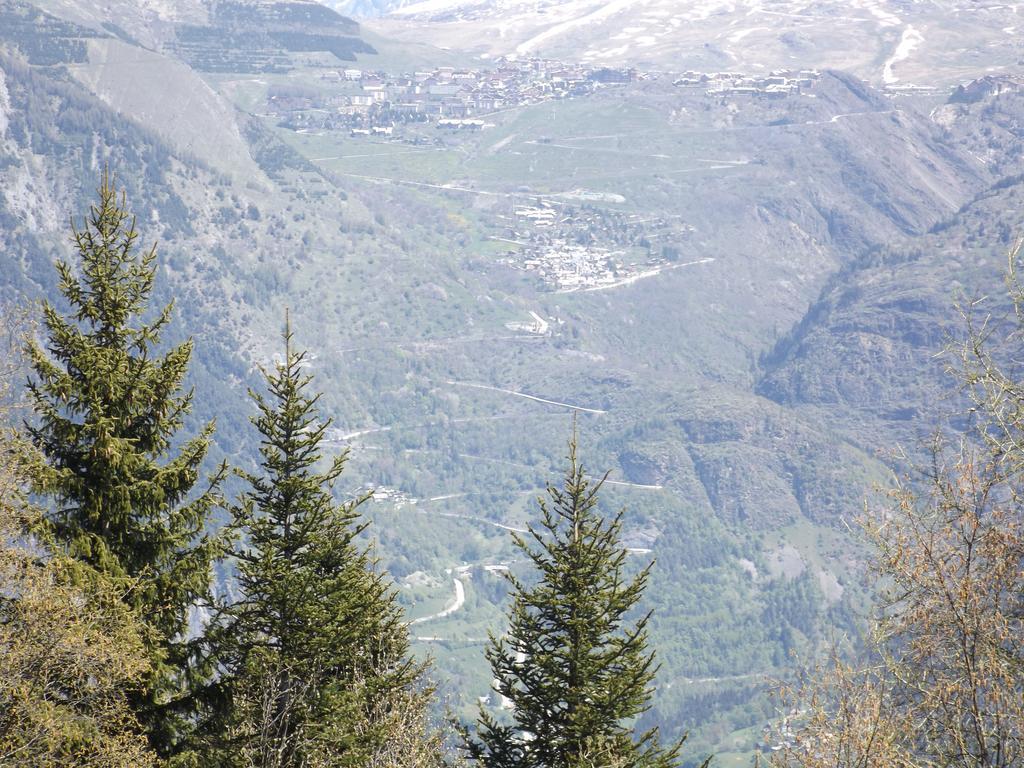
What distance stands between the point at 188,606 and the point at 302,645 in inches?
104

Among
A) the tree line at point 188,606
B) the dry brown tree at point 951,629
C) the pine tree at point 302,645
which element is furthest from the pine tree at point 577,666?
the dry brown tree at point 951,629

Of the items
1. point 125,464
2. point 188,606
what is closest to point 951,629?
point 188,606

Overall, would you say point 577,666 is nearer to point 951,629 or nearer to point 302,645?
point 302,645

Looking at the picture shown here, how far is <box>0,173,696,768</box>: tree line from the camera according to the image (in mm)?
20766

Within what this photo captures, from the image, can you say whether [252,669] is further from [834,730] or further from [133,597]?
[834,730]

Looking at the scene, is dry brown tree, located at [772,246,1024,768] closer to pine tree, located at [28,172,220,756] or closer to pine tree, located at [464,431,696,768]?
pine tree, located at [464,431,696,768]

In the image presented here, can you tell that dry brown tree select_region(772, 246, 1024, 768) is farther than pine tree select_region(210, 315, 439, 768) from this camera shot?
No

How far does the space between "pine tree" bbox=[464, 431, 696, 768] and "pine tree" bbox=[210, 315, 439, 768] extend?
2067 millimetres

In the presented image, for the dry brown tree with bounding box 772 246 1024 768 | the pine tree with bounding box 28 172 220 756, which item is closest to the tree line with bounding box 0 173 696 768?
the pine tree with bounding box 28 172 220 756

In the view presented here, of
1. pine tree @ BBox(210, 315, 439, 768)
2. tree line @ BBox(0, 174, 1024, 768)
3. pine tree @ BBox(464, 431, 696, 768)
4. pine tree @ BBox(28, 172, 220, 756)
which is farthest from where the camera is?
pine tree @ BBox(464, 431, 696, 768)

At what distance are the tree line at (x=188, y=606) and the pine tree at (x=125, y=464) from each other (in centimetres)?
4

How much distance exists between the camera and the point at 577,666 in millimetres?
26734

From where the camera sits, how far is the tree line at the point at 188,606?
818 inches

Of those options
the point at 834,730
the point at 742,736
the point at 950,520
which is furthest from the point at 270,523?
the point at 742,736
